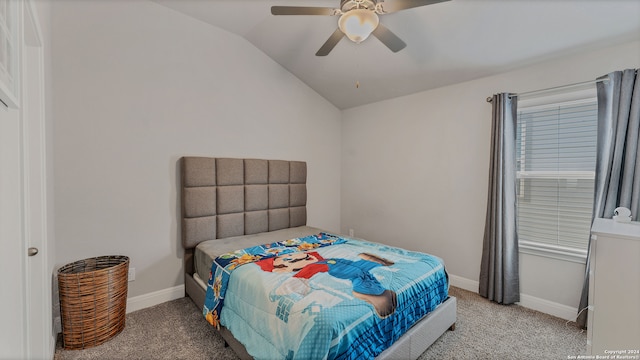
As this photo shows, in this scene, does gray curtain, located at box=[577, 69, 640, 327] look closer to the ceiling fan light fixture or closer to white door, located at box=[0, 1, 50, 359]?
the ceiling fan light fixture

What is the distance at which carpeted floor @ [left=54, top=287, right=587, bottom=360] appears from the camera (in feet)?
6.24

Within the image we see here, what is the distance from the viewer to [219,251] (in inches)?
95.1

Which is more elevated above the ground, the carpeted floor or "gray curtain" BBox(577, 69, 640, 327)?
"gray curtain" BBox(577, 69, 640, 327)

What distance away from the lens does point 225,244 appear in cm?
261

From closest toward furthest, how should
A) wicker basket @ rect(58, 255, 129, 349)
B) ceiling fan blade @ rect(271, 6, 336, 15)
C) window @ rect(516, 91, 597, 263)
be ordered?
1. ceiling fan blade @ rect(271, 6, 336, 15)
2. wicker basket @ rect(58, 255, 129, 349)
3. window @ rect(516, 91, 597, 263)

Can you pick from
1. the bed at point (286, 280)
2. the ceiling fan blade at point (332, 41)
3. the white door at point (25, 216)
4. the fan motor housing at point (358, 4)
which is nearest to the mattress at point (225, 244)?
the bed at point (286, 280)

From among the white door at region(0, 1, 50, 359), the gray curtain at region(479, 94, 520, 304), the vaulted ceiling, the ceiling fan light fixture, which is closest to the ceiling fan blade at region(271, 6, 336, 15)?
the ceiling fan light fixture

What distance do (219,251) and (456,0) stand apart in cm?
283

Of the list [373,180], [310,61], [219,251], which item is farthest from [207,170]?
[373,180]

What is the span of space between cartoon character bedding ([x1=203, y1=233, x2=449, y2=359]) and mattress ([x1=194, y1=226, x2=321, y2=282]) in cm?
21

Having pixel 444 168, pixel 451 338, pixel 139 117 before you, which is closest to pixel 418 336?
pixel 451 338

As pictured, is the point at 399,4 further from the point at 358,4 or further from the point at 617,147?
the point at 617,147

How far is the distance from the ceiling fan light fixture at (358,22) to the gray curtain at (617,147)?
197 centimetres

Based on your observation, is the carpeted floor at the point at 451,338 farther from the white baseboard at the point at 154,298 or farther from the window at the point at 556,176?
the window at the point at 556,176
